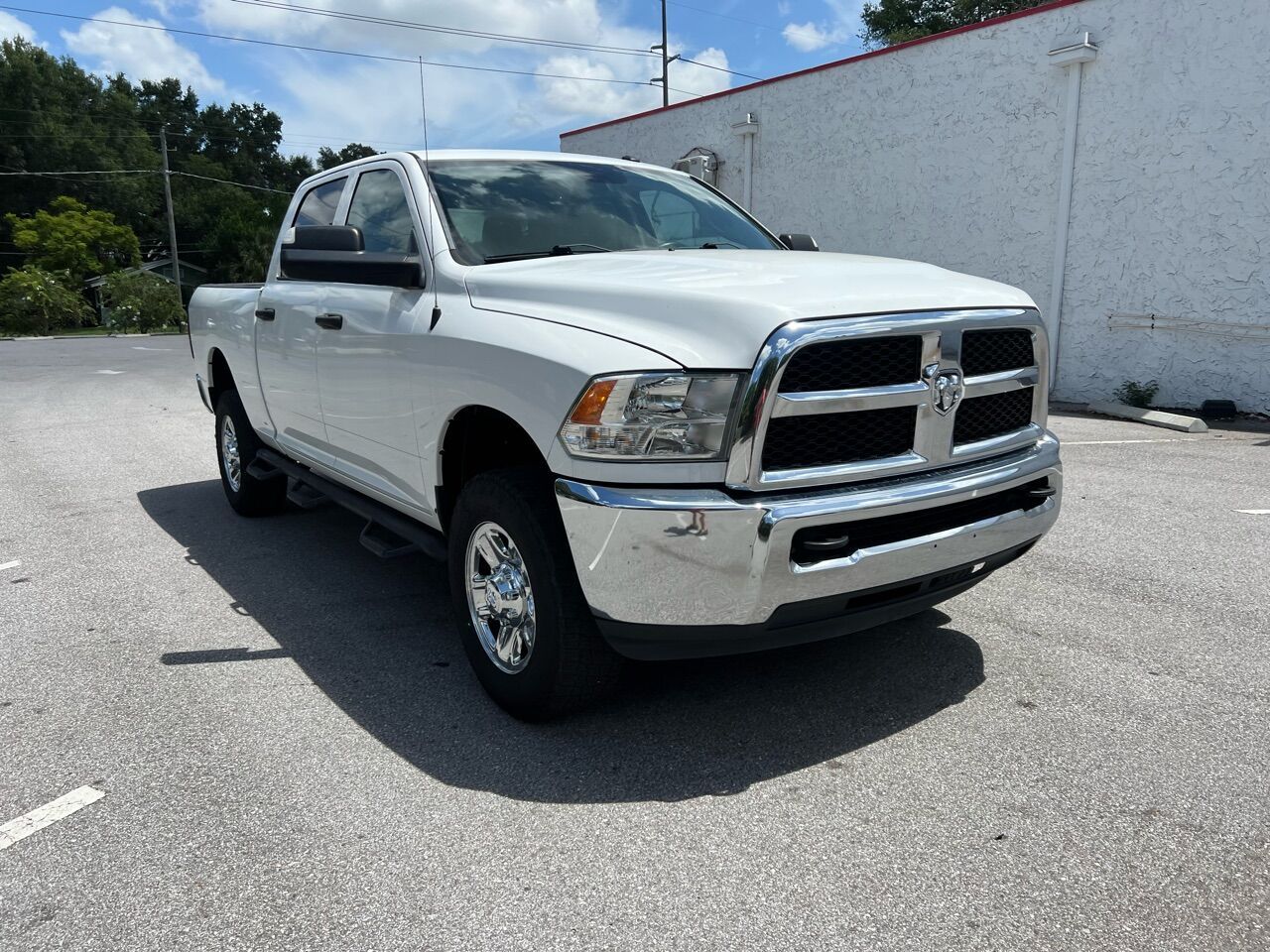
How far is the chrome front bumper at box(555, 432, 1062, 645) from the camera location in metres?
2.68

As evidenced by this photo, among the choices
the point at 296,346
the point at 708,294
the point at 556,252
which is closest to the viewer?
the point at 708,294

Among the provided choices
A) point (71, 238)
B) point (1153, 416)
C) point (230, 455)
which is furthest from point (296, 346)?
point (71, 238)

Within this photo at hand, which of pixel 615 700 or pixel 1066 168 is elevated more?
pixel 1066 168

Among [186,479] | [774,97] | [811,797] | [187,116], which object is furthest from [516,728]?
[187,116]

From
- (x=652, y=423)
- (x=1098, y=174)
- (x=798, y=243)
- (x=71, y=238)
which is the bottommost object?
(x=652, y=423)

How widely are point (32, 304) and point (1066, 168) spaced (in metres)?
43.5

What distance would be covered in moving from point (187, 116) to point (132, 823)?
9718 centimetres

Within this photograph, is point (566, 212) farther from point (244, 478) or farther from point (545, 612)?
point (244, 478)

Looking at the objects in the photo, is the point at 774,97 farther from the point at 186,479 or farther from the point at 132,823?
the point at 132,823

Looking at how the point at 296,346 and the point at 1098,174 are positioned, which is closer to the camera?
the point at 296,346

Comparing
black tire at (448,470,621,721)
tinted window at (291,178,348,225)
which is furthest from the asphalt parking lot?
tinted window at (291,178,348,225)

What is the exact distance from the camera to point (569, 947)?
2.23 metres

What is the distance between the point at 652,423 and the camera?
108 inches

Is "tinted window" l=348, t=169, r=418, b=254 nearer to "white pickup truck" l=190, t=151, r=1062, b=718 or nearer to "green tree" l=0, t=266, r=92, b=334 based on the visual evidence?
"white pickup truck" l=190, t=151, r=1062, b=718
